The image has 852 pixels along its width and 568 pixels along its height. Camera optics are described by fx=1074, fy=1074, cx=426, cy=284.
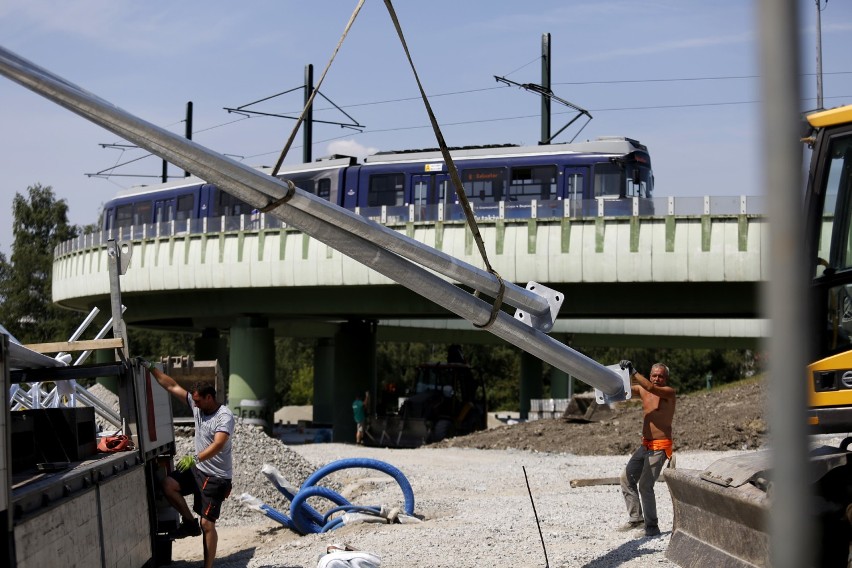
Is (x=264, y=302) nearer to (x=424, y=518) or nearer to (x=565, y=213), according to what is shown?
(x=565, y=213)

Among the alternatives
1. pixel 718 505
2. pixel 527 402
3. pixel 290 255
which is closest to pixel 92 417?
pixel 718 505

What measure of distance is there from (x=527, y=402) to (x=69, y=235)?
1591 inches

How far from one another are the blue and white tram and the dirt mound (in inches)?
224

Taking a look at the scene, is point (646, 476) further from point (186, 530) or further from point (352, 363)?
point (352, 363)

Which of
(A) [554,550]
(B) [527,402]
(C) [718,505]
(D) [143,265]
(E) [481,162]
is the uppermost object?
(E) [481,162]

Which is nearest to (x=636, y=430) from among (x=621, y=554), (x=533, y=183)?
(x=533, y=183)

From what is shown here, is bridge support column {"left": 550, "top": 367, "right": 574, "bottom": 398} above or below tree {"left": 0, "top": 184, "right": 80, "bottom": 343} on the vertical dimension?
below

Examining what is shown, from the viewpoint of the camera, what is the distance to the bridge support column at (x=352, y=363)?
3855 centimetres

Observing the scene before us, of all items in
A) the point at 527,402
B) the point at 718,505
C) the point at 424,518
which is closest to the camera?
the point at 718,505

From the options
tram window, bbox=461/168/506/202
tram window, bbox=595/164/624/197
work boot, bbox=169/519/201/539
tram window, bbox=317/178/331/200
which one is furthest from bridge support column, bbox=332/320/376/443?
work boot, bbox=169/519/201/539

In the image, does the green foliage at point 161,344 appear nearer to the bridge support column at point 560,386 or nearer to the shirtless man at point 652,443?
the bridge support column at point 560,386

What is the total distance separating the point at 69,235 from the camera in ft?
257

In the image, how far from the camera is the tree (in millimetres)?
74812

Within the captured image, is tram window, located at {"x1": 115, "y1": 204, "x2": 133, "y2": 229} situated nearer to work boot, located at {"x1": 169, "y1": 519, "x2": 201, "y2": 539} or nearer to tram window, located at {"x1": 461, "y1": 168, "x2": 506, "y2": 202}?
tram window, located at {"x1": 461, "y1": 168, "x2": 506, "y2": 202}
